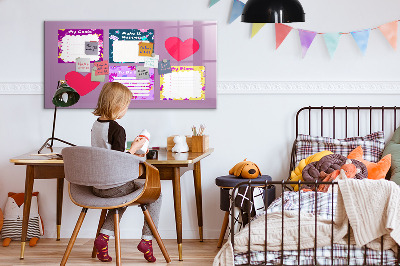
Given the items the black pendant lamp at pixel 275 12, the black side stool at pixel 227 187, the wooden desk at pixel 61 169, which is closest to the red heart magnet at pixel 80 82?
the wooden desk at pixel 61 169

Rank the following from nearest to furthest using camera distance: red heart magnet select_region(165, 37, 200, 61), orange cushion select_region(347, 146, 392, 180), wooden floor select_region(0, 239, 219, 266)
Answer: wooden floor select_region(0, 239, 219, 266) < orange cushion select_region(347, 146, 392, 180) < red heart magnet select_region(165, 37, 200, 61)

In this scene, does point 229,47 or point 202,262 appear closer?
point 202,262

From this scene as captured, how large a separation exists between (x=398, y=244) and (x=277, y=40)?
192 cm

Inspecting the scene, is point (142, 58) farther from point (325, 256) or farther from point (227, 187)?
point (325, 256)

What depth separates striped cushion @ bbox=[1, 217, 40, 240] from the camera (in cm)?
434

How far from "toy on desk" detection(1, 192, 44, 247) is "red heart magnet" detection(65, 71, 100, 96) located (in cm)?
85

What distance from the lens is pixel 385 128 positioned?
4438 mm

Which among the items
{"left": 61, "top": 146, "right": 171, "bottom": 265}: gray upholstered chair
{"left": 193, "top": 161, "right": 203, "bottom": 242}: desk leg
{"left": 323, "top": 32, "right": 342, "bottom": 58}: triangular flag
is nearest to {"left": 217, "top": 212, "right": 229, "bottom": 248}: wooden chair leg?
{"left": 193, "top": 161, "right": 203, "bottom": 242}: desk leg

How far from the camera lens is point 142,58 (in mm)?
4457

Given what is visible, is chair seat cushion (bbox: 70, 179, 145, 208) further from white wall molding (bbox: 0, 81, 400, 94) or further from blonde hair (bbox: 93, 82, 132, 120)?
white wall molding (bbox: 0, 81, 400, 94)

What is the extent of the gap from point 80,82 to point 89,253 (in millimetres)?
1227

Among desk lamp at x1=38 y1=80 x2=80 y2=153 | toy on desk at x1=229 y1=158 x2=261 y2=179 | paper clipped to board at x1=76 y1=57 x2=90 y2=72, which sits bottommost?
toy on desk at x1=229 y1=158 x2=261 y2=179

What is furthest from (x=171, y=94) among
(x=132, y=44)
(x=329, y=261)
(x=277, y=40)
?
(x=329, y=261)

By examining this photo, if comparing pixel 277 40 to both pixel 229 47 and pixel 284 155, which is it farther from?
pixel 284 155
